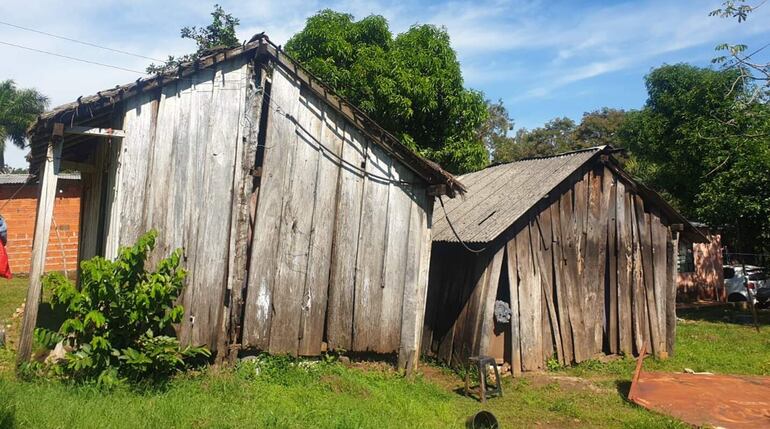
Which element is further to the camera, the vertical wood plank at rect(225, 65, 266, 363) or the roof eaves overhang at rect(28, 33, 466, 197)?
the vertical wood plank at rect(225, 65, 266, 363)

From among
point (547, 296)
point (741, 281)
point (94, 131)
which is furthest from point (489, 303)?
point (741, 281)

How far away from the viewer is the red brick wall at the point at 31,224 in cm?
1758

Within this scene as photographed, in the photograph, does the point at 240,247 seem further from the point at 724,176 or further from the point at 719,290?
the point at 719,290

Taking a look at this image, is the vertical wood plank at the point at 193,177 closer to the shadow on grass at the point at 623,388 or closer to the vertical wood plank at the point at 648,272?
the shadow on grass at the point at 623,388

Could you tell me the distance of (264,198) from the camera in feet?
24.5

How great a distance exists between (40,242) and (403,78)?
10.6 meters

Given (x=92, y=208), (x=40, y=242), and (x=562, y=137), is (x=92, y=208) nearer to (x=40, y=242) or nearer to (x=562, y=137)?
(x=40, y=242)

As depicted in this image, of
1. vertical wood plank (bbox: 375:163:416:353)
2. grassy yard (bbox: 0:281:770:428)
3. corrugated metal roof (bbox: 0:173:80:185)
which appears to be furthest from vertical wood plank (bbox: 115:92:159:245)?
corrugated metal roof (bbox: 0:173:80:185)

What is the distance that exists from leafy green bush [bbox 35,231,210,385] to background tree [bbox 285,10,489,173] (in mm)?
9631

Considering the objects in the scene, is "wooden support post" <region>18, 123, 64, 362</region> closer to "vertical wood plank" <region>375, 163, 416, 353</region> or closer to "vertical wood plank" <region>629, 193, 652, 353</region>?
Result: "vertical wood plank" <region>375, 163, 416, 353</region>

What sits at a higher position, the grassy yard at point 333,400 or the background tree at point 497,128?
the background tree at point 497,128

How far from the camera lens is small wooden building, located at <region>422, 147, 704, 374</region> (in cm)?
935

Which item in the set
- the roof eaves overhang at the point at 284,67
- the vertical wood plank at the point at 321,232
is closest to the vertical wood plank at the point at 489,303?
the roof eaves overhang at the point at 284,67

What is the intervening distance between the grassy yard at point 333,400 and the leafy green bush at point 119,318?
1.05 ft
